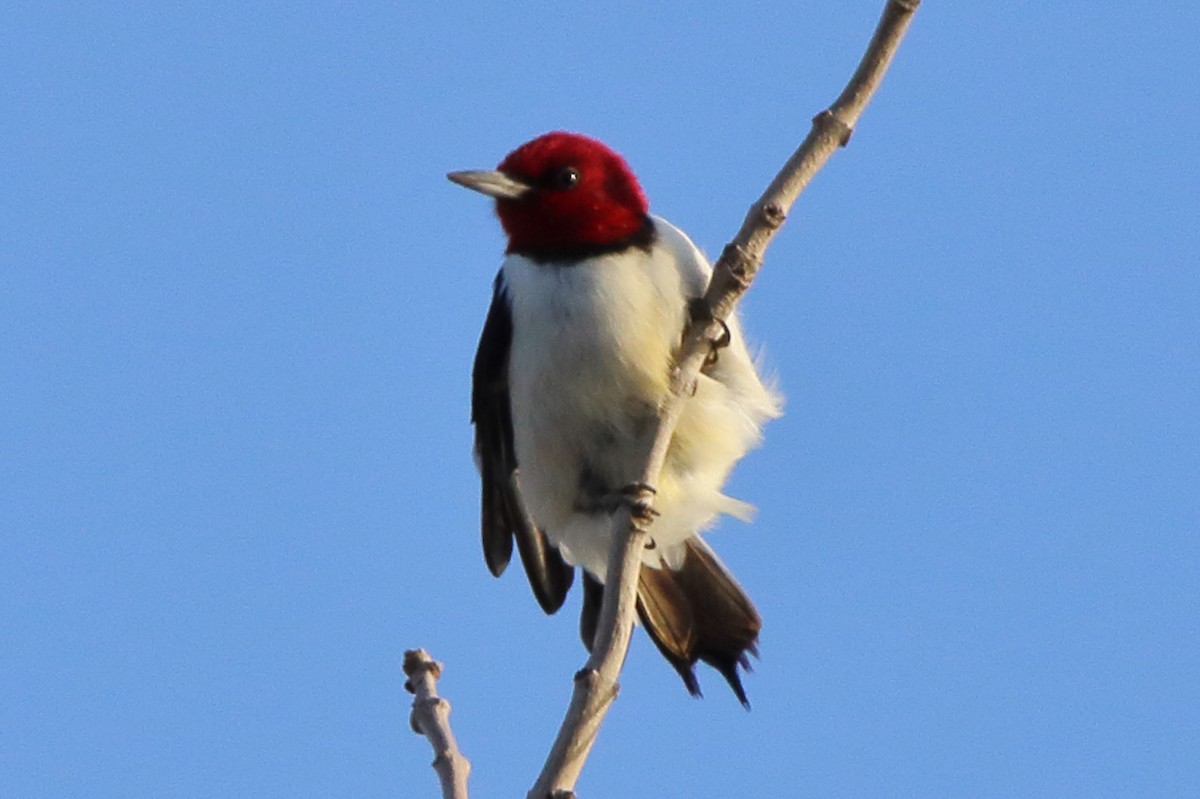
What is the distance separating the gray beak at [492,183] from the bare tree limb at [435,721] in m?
2.67

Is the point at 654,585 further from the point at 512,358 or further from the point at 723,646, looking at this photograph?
the point at 512,358

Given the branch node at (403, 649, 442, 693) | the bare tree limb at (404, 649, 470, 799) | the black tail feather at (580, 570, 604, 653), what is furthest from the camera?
the black tail feather at (580, 570, 604, 653)

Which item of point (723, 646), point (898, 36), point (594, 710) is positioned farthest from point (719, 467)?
point (594, 710)

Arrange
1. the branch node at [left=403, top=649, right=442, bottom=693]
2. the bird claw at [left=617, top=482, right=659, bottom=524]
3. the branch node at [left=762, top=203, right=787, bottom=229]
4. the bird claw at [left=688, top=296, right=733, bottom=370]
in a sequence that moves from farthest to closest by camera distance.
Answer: the bird claw at [left=688, top=296, right=733, bottom=370]
the branch node at [left=762, top=203, right=787, bottom=229]
the bird claw at [left=617, top=482, right=659, bottom=524]
the branch node at [left=403, top=649, right=442, bottom=693]

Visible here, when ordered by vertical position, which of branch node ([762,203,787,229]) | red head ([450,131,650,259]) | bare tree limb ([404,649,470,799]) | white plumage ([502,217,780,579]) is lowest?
bare tree limb ([404,649,470,799])

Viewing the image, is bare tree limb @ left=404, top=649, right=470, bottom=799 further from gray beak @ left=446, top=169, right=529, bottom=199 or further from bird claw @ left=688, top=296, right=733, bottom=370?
gray beak @ left=446, top=169, right=529, bottom=199

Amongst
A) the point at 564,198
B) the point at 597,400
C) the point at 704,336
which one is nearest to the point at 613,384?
the point at 597,400

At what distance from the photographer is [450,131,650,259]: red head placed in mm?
6332

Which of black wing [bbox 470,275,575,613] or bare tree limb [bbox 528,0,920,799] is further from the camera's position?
black wing [bbox 470,275,575,613]

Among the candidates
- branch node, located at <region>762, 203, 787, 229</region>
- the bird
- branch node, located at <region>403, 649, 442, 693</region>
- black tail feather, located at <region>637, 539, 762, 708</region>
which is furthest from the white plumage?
branch node, located at <region>403, 649, 442, 693</region>

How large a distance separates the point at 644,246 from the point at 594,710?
2914 mm

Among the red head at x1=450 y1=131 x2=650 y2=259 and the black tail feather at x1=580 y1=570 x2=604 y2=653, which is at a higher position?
the red head at x1=450 y1=131 x2=650 y2=259

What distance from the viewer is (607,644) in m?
3.82

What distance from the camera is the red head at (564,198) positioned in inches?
249
